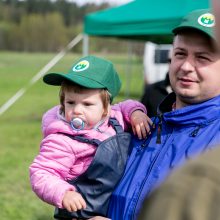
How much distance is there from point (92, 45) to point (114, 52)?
5.81m

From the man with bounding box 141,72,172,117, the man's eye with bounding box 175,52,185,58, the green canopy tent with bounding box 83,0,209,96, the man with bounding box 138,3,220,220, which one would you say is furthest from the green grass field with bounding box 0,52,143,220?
the man with bounding box 138,3,220,220

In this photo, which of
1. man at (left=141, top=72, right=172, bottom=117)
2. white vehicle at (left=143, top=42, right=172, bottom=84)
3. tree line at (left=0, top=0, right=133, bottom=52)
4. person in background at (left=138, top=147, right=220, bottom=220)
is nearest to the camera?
person in background at (left=138, top=147, right=220, bottom=220)

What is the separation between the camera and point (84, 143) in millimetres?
1937

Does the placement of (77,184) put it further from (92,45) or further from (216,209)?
(92,45)

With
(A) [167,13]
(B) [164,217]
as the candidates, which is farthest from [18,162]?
(B) [164,217]

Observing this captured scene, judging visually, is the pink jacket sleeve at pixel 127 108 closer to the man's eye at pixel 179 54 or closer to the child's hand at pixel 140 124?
the child's hand at pixel 140 124

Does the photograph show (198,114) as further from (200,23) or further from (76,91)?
(76,91)

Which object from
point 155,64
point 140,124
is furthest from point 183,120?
point 155,64

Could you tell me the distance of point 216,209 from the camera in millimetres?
660

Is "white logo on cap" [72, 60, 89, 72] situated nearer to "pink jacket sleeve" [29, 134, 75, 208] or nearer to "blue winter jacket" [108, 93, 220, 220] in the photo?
"pink jacket sleeve" [29, 134, 75, 208]

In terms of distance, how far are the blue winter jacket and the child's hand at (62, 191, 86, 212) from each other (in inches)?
4.0

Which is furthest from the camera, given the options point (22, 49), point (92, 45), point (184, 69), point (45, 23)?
point (22, 49)

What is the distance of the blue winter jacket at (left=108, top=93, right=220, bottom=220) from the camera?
1698 mm

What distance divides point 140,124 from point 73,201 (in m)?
0.36
